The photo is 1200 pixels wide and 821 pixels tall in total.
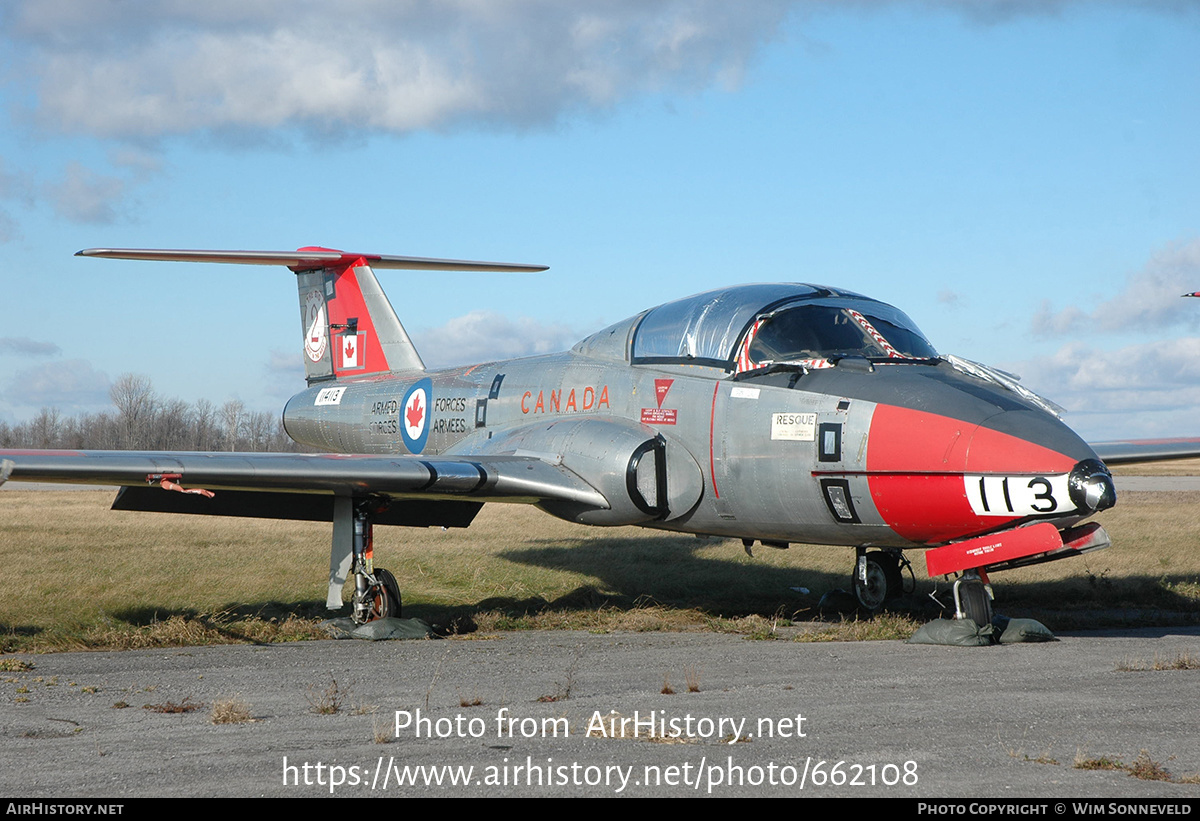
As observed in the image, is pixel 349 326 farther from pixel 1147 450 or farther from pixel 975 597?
pixel 1147 450

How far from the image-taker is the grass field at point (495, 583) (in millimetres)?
11312

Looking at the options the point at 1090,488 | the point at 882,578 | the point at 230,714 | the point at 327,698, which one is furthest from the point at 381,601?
the point at 1090,488

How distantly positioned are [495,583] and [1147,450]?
9.17 meters

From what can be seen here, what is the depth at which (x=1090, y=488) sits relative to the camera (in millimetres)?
7828

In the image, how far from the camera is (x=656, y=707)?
659 cm

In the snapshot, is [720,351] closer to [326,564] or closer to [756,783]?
[756,783]

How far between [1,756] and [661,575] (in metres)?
11.6

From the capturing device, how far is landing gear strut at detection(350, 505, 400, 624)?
11.4 meters

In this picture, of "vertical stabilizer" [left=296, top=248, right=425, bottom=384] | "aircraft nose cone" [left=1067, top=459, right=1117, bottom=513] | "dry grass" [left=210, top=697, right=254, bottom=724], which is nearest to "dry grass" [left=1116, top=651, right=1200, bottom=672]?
"aircraft nose cone" [left=1067, top=459, right=1117, bottom=513]

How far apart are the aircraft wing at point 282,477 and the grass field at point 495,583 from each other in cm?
137

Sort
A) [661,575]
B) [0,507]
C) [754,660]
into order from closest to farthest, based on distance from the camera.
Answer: [754,660] → [661,575] → [0,507]

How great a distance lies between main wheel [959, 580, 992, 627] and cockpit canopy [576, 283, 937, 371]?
2.20 metres

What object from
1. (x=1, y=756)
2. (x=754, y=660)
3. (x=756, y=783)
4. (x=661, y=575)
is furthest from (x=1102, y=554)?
(x=1, y=756)

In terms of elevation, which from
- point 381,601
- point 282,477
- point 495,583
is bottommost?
point 495,583
